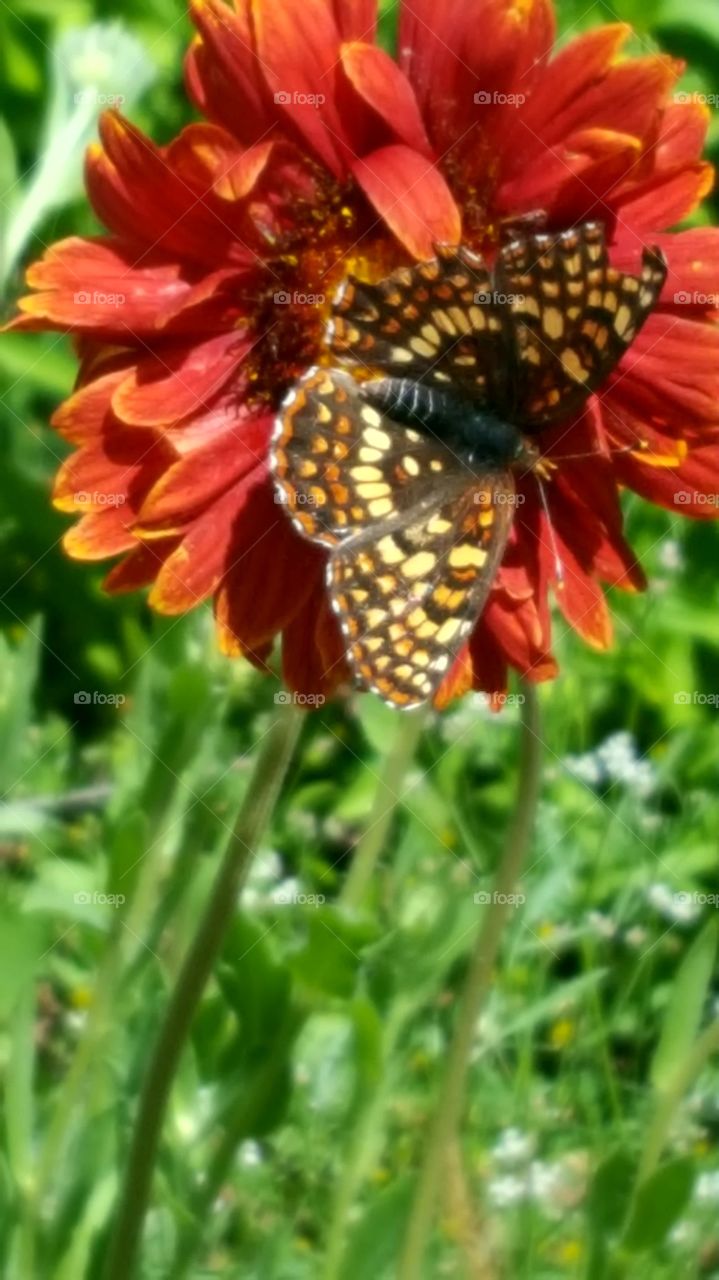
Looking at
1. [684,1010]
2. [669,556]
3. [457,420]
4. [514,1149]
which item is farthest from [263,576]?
[669,556]

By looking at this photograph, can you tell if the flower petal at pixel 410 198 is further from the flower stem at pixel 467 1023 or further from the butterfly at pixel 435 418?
the flower stem at pixel 467 1023

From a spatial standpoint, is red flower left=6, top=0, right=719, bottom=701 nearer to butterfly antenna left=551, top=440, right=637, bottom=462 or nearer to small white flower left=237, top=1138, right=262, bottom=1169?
butterfly antenna left=551, top=440, right=637, bottom=462

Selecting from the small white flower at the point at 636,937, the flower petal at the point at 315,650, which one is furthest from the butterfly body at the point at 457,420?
the small white flower at the point at 636,937

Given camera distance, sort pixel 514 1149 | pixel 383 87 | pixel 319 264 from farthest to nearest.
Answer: pixel 514 1149 < pixel 319 264 < pixel 383 87

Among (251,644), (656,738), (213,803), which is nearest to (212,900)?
(251,644)

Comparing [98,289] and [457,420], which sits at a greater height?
[98,289]

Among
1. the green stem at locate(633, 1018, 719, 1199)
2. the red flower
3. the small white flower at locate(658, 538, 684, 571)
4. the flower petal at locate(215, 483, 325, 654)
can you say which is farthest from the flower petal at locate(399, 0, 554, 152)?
the small white flower at locate(658, 538, 684, 571)

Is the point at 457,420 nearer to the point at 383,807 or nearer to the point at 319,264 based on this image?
the point at 319,264

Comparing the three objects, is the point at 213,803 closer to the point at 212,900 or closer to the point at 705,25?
the point at 212,900
